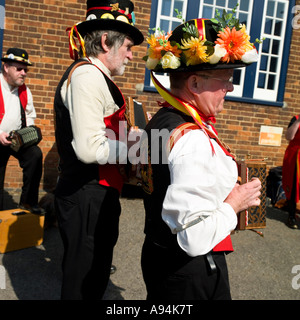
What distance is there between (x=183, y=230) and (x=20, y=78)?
13.3 feet

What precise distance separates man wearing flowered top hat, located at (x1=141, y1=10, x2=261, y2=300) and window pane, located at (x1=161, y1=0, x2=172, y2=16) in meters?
5.17

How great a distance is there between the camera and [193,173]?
4.76ft

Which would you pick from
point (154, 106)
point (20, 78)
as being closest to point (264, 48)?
point (154, 106)

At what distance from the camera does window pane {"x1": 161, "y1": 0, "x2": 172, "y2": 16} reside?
21.6ft

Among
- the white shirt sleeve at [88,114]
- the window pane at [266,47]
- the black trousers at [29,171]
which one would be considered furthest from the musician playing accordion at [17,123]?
the window pane at [266,47]

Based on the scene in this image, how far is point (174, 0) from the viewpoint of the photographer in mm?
6629

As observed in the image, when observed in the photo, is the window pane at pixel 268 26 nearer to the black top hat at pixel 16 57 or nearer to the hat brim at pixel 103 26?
the black top hat at pixel 16 57

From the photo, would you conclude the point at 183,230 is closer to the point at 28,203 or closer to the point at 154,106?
the point at 28,203

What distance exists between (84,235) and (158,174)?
38.7 inches

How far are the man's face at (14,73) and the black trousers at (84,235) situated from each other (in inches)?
111

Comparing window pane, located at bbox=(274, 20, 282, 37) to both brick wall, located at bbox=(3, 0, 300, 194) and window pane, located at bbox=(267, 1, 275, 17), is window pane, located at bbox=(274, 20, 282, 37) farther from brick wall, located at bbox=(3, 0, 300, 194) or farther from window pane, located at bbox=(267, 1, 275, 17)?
brick wall, located at bbox=(3, 0, 300, 194)

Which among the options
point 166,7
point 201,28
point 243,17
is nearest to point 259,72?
point 243,17

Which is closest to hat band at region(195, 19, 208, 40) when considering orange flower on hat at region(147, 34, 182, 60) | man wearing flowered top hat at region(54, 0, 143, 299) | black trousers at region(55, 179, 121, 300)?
orange flower on hat at region(147, 34, 182, 60)
